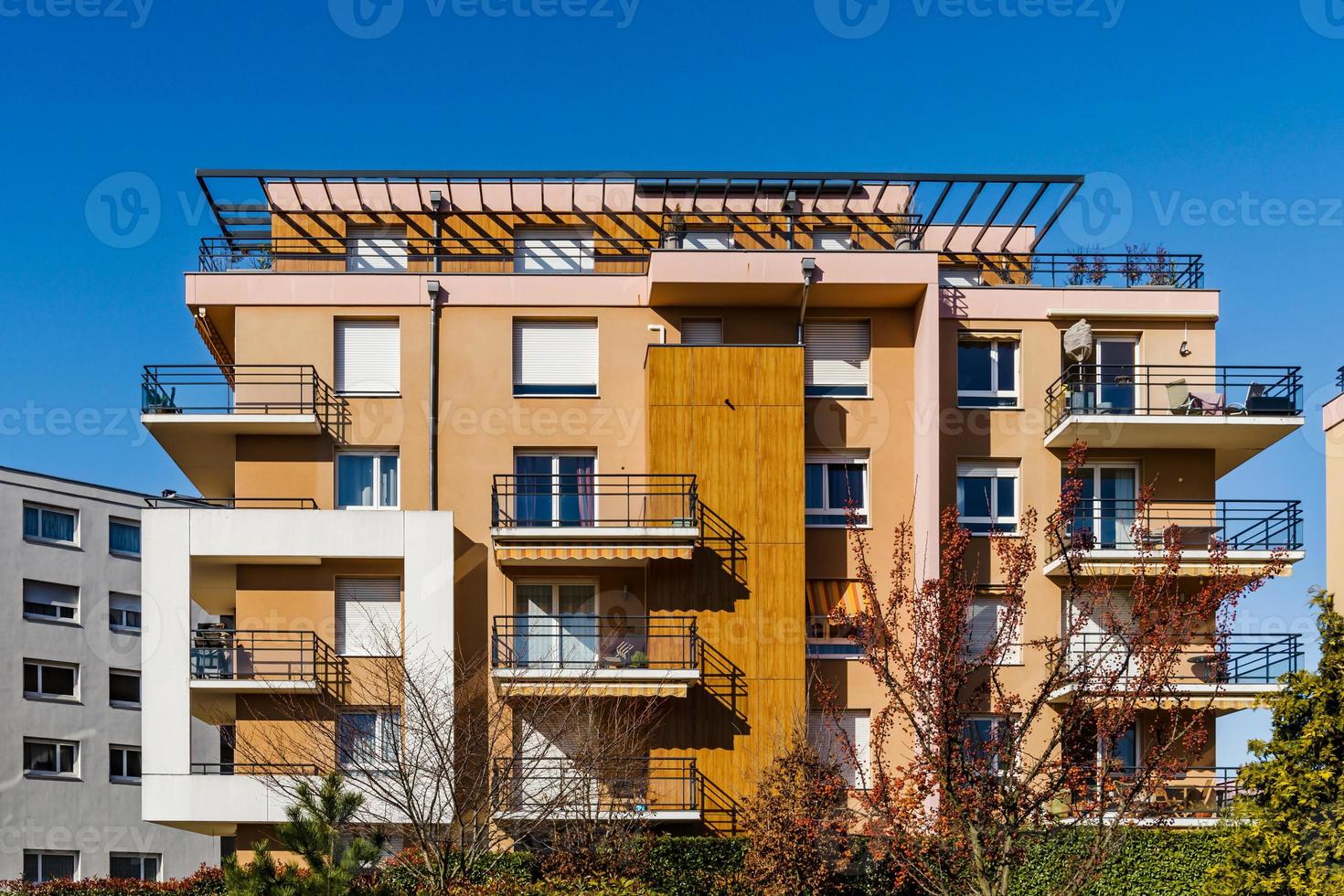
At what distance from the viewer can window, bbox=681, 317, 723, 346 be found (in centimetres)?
2758

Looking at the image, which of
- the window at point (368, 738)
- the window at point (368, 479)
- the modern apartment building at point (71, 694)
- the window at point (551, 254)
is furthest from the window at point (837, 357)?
the modern apartment building at point (71, 694)

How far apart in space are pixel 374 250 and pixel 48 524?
20.0 metres

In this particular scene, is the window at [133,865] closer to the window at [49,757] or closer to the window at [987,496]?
the window at [49,757]

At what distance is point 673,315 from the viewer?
2744 centimetres

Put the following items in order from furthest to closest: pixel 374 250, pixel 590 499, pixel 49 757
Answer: pixel 49 757, pixel 374 250, pixel 590 499

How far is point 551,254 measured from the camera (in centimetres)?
2931

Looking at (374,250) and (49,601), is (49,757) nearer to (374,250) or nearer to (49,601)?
(49,601)

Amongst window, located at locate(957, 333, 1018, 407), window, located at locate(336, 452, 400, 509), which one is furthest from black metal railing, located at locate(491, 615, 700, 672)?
window, located at locate(957, 333, 1018, 407)

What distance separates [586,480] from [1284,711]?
13.1 meters

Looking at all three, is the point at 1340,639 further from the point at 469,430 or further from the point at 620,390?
the point at 469,430

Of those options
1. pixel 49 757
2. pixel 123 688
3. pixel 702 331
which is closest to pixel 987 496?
pixel 702 331

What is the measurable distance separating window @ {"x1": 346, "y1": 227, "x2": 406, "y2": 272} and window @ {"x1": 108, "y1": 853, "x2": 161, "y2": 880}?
23.1 metres

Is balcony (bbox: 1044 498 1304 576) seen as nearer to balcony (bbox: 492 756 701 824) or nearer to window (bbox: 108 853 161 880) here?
balcony (bbox: 492 756 701 824)

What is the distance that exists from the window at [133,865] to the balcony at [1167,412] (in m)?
31.3
